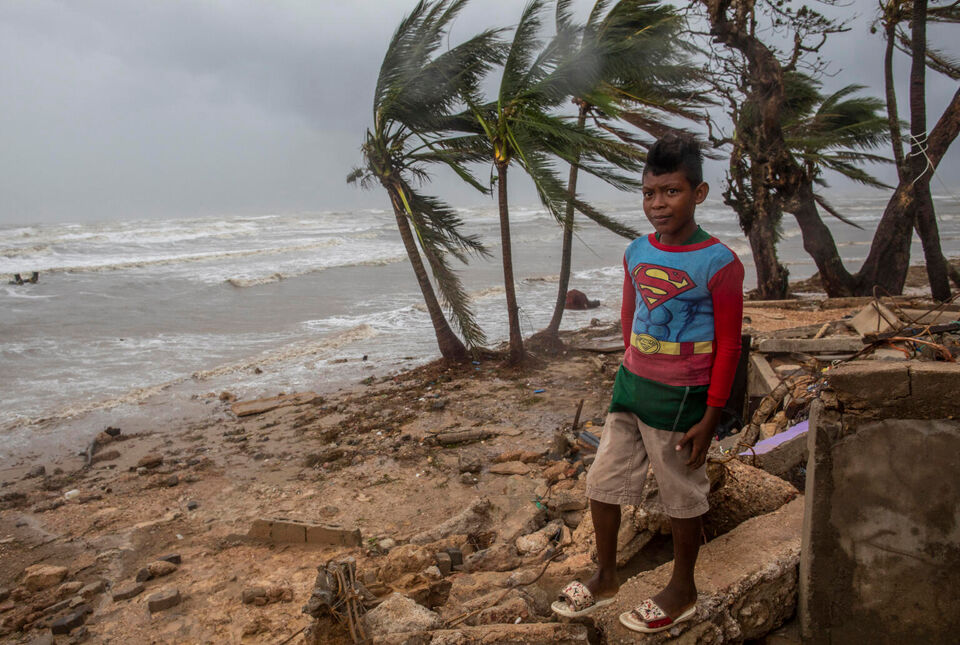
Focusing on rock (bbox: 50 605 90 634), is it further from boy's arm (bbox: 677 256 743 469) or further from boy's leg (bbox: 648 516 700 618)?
boy's arm (bbox: 677 256 743 469)

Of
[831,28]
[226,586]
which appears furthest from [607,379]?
[831,28]

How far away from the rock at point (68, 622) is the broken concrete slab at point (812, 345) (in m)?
5.52

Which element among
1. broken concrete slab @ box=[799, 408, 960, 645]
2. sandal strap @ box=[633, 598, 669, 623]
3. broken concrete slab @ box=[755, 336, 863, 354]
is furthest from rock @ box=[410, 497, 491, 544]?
broken concrete slab @ box=[755, 336, 863, 354]

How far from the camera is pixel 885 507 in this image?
219cm

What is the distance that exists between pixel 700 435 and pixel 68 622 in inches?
146

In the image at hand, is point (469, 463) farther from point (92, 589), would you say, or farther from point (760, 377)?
point (92, 589)

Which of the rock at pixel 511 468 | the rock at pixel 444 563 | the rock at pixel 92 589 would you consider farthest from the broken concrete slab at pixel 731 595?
the rock at pixel 92 589

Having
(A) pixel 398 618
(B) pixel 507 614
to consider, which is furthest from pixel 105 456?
(B) pixel 507 614

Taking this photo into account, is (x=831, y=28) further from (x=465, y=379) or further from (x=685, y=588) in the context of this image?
(x=685, y=588)

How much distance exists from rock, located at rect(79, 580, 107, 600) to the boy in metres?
3.25

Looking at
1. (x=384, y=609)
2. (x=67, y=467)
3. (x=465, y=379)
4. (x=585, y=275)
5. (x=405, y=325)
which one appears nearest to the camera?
(x=384, y=609)

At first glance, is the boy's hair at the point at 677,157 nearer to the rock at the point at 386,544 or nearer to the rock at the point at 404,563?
the rock at the point at 404,563

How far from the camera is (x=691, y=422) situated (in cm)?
228

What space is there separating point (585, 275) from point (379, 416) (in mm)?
12525
